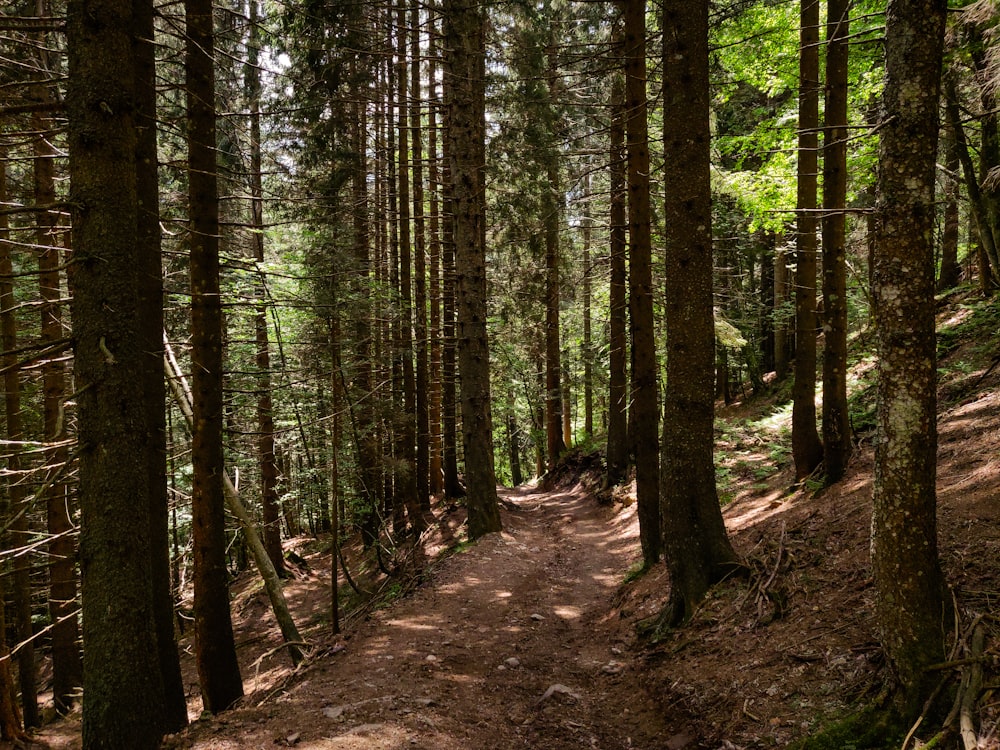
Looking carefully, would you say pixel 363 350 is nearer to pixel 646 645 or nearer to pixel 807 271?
pixel 807 271

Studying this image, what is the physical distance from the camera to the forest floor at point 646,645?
448cm

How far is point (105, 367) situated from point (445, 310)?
14.6m

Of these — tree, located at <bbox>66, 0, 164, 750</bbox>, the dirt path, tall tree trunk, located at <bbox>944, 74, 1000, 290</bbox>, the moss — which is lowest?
the dirt path

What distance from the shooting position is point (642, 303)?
9.60m

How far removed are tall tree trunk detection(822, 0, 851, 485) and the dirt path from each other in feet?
13.7

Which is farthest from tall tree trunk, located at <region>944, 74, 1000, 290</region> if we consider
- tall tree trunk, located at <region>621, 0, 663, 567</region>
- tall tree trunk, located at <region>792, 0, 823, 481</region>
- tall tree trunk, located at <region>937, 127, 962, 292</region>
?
tall tree trunk, located at <region>621, 0, 663, 567</region>

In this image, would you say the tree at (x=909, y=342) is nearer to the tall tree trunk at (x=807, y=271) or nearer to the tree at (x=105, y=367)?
the tree at (x=105, y=367)

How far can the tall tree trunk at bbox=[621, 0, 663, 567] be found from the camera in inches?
362

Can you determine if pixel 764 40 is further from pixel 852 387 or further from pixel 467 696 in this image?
pixel 467 696

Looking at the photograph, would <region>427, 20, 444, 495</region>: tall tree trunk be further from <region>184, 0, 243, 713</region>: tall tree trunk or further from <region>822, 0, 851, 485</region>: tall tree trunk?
<region>822, 0, 851, 485</region>: tall tree trunk

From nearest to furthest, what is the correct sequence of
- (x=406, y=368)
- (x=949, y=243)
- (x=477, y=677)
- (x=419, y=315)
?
(x=477, y=677), (x=406, y=368), (x=949, y=243), (x=419, y=315)

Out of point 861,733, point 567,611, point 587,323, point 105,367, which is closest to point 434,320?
point 587,323

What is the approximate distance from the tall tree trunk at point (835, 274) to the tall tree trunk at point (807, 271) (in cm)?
29

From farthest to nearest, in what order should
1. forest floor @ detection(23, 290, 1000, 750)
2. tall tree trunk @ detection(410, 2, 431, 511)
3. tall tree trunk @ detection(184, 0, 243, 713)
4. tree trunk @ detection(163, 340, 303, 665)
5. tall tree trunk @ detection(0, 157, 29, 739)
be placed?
tall tree trunk @ detection(410, 2, 431, 511), tall tree trunk @ detection(0, 157, 29, 739), tree trunk @ detection(163, 340, 303, 665), tall tree trunk @ detection(184, 0, 243, 713), forest floor @ detection(23, 290, 1000, 750)
